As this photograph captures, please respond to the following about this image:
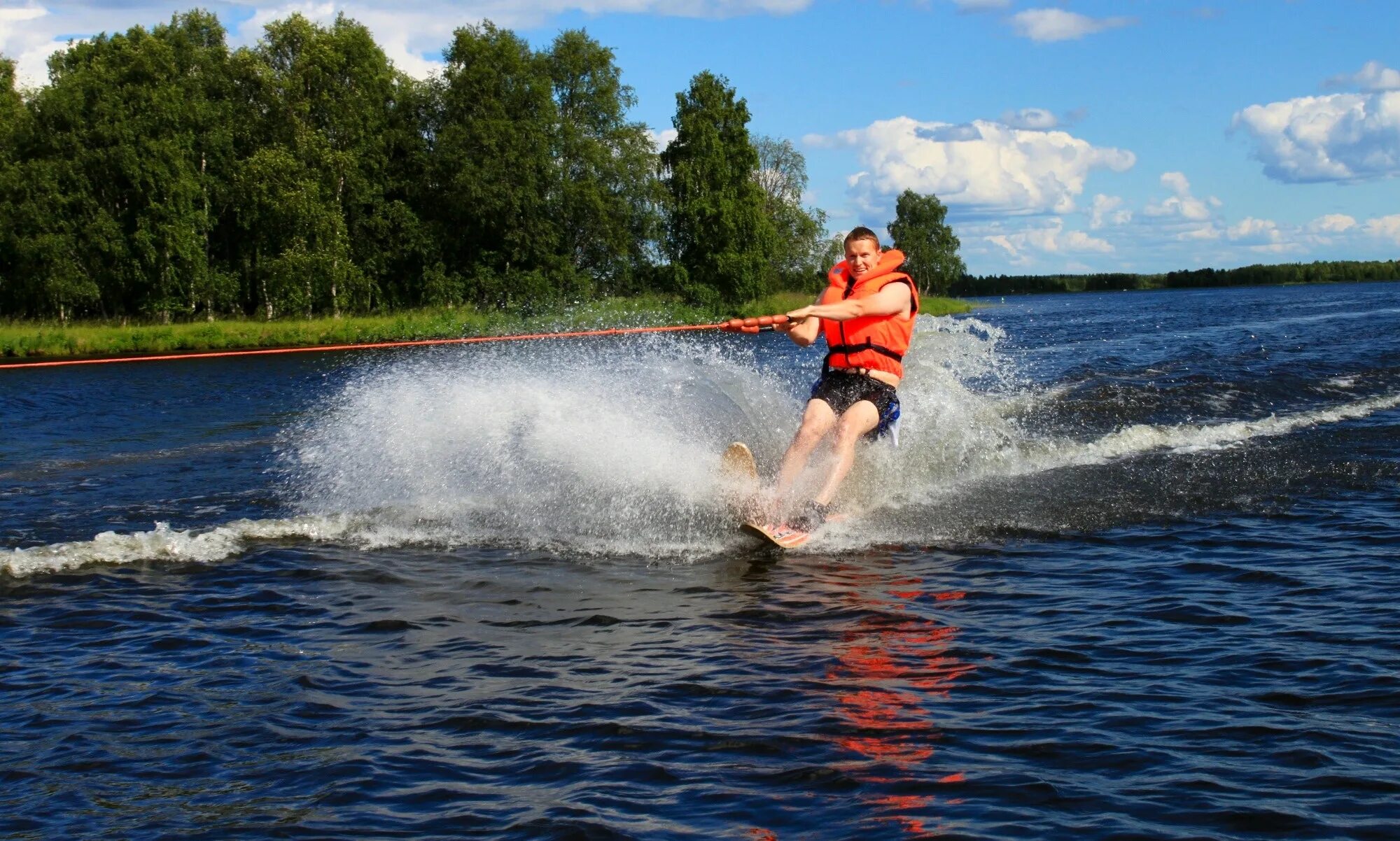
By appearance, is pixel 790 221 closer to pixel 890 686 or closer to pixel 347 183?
pixel 347 183

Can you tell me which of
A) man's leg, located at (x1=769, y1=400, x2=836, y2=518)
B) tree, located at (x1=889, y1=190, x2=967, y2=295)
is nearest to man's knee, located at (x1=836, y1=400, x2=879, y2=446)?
man's leg, located at (x1=769, y1=400, x2=836, y2=518)

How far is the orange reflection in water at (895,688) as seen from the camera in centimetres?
434

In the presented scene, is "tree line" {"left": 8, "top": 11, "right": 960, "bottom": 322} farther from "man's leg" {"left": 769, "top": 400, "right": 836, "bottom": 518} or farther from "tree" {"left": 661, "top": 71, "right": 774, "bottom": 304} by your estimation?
"man's leg" {"left": 769, "top": 400, "right": 836, "bottom": 518}

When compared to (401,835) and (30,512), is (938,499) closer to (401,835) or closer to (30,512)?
(401,835)

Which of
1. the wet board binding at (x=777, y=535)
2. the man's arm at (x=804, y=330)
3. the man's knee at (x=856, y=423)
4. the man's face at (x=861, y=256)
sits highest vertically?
the man's face at (x=861, y=256)

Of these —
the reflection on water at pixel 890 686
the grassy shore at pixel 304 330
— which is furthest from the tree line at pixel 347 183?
the reflection on water at pixel 890 686

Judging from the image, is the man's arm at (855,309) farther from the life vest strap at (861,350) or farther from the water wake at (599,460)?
the water wake at (599,460)

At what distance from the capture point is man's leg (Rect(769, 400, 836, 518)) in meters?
8.57

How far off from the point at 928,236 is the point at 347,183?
56.6 meters

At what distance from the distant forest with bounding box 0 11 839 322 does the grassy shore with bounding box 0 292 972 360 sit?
96.0 inches

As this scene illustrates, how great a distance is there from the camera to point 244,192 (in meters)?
46.6

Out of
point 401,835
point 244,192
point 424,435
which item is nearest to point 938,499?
point 424,435

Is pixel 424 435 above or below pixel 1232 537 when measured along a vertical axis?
above

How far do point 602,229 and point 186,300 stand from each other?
1692 cm
